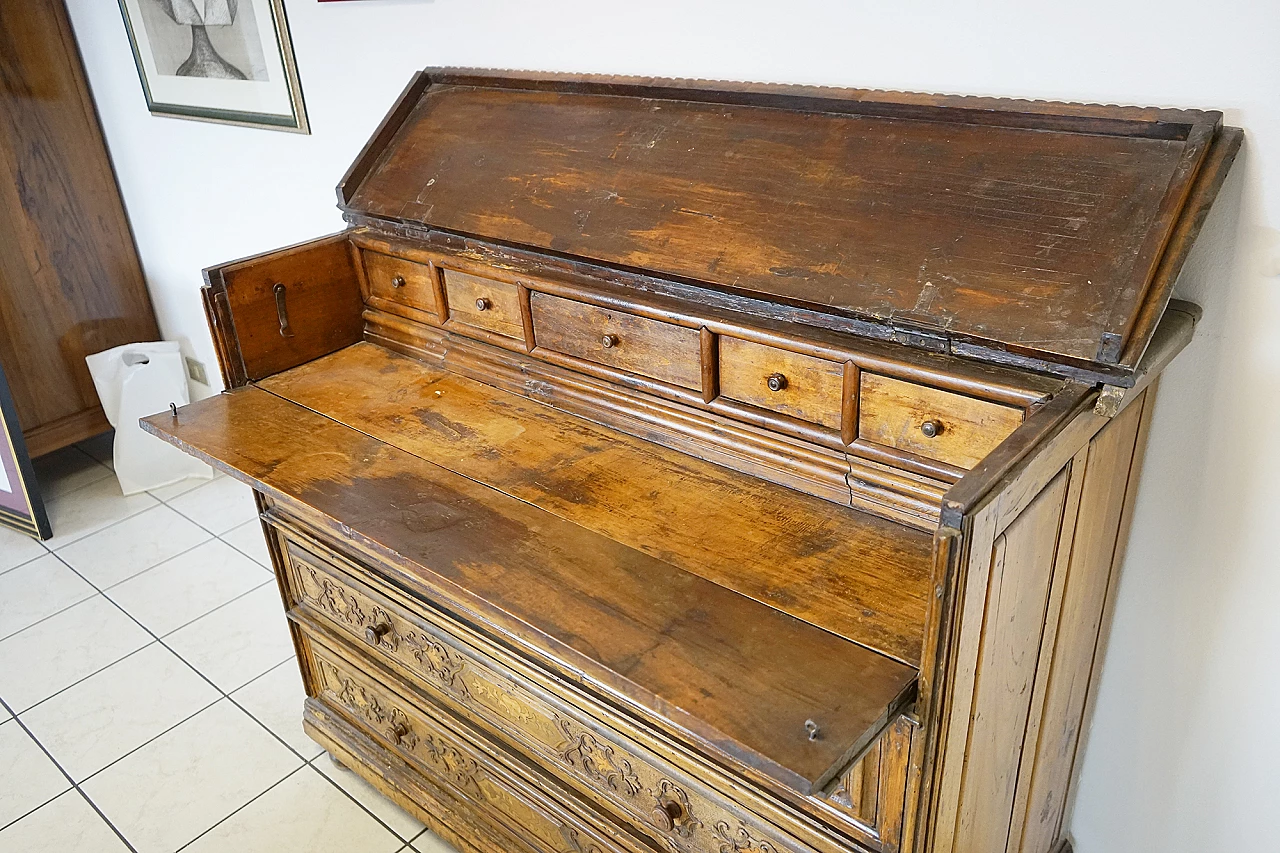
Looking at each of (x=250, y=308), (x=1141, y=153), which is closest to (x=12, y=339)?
(x=250, y=308)

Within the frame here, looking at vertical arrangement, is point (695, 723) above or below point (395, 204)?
below

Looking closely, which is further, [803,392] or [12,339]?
[12,339]

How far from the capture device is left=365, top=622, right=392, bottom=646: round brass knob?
5.68ft

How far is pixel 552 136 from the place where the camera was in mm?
1699

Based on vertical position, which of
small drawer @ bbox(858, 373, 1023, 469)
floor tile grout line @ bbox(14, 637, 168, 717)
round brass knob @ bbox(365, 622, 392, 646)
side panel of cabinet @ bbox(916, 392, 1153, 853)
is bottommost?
floor tile grout line @ bbox(14, 637, 168, 717)

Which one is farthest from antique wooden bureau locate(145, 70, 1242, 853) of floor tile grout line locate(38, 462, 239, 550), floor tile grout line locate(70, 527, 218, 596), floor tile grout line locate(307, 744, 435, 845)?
floor tile grout line locate(38, 462, 239, 550)

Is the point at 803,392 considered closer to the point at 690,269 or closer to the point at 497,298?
the point at 690,269

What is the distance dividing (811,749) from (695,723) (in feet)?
0.39

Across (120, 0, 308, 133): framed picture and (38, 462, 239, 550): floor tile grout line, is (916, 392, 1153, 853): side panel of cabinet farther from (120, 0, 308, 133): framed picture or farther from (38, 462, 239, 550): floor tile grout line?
(38, 462, 239, 550): floor tile grout line

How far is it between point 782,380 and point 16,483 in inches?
110

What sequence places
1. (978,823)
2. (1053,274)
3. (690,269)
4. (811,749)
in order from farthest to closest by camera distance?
(690,269)
(978,823)
(1053,274)
(811,749)

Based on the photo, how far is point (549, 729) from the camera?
1486 millimetres

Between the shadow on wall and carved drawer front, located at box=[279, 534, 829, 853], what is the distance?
2.23 feet

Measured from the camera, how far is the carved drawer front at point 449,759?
157 cm
